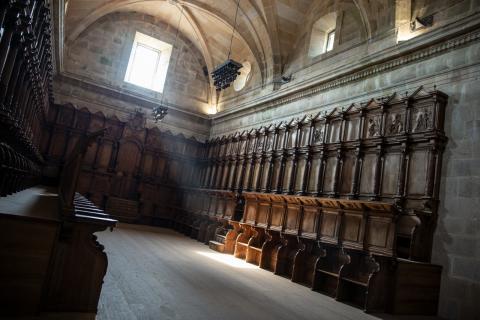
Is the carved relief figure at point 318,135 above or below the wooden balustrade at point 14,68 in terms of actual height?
above

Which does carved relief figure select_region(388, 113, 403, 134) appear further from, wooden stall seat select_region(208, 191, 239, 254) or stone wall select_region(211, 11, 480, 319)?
wooden stall seat select_region(208, 191, 239, 254)

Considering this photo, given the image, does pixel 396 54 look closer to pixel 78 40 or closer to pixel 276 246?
pixel 276 246

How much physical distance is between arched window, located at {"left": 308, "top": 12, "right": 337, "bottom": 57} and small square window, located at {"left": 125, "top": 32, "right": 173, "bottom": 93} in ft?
25.1

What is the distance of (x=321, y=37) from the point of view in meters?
11.8

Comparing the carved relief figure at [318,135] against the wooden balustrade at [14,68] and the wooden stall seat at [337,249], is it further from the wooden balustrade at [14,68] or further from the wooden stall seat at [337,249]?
the wooden balustrade at [14,68]

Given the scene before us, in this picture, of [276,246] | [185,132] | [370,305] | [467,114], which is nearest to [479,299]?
[370,305]

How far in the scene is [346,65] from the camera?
9562 millimetres

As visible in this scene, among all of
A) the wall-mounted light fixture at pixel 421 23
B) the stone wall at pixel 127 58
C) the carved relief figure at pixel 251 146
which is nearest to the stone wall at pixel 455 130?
the wall-mounted light fixture at pixel 421 23

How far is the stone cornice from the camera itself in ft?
22.8

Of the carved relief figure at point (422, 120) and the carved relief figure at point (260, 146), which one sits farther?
the carved relief figure at point (260, 146)

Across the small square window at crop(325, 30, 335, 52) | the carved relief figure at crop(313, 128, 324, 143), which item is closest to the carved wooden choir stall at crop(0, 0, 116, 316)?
the carved relief figure at crop(313, 128, 324, 143)

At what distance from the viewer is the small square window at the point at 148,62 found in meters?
16.3

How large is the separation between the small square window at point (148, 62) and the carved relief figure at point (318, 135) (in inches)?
357

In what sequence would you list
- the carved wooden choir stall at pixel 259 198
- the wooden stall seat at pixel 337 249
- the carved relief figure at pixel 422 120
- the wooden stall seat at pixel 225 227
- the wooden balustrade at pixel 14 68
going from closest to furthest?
the carved wooden choir stall at pixel 259 198 → the wooden balustrade at pixel 14 68 → the wooden stall seat at pixel 337 249 → the carved relief figure at pixel 422 120 → the wooden stall seat at pixel 225 227
